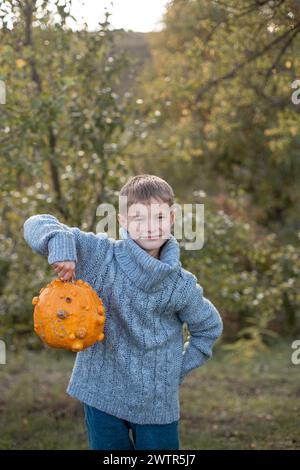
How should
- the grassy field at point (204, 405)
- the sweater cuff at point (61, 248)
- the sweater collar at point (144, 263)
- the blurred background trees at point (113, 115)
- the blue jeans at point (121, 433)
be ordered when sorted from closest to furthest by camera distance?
the sweater cuff at point (61, 248) < the sweater collar at point (144, 263) < the blue jeans at point (121, 433) < the blurred background trees at point (113, 115) < the grassy field at point (204, 405)

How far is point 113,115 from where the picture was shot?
17.8 ft

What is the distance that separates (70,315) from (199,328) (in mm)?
590

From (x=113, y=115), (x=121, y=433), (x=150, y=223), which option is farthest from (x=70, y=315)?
(x=113, y=115)

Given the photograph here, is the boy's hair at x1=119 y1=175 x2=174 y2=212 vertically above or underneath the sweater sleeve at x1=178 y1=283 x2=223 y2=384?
above

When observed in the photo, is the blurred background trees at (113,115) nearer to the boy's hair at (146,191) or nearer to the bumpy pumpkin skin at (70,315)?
the boy's hair at (146,191)

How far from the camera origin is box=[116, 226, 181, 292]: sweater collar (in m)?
2.96

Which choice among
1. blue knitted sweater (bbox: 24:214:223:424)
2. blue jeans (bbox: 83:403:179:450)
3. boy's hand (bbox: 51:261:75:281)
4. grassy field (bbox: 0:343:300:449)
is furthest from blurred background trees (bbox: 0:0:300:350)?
blue jeans (bbox: 83:403:179:450)

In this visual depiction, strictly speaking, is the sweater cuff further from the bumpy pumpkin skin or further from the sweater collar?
the sweater collar

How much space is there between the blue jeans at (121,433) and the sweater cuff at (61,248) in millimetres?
666

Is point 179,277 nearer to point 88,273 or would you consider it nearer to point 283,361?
point 88,273

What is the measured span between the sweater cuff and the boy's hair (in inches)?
12.2

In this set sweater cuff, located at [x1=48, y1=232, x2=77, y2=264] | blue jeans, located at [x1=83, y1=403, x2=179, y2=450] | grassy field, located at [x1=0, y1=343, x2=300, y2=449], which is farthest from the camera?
grassy field, located at [x1=0, y1=343, x2=300, y2=449]

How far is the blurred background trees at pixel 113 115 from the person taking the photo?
4828 millimetres

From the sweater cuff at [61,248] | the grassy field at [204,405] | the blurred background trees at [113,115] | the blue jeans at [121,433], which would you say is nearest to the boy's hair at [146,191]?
the sweater cuff at [61,248]
